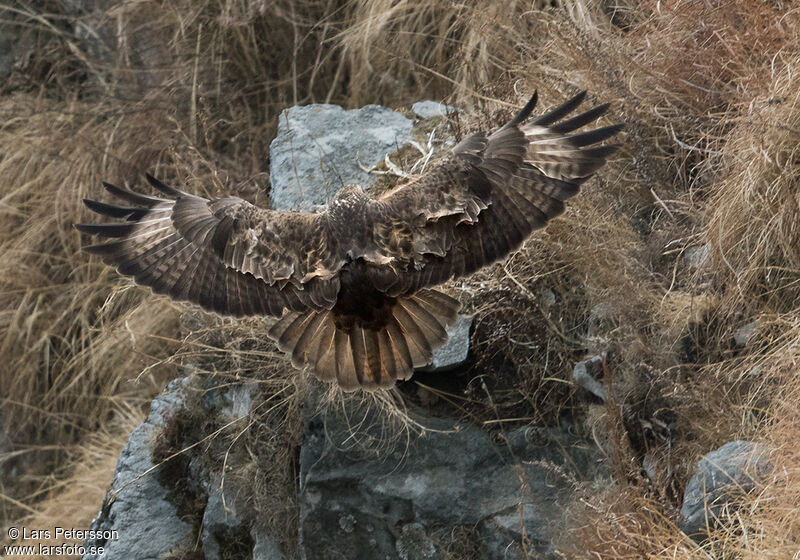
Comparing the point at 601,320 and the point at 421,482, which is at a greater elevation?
the point at 601,320

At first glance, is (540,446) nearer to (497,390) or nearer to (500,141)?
(497,390)

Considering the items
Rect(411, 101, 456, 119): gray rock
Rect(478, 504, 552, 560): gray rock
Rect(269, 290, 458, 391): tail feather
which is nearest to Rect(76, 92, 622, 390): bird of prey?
Rect(269, 290, 458, 391): tail feather

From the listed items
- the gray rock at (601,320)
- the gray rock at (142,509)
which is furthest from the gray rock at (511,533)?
the gray rock at (142,509)

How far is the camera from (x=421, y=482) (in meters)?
4.30

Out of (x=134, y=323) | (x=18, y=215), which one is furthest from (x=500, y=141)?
(x=18, y=215)

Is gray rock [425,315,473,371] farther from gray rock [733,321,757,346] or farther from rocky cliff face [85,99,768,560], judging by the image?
gray rock [733,321,757,346]

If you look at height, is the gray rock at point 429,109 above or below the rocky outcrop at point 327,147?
above

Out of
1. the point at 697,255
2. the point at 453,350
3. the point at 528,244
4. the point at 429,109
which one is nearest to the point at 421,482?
the point at 453,350

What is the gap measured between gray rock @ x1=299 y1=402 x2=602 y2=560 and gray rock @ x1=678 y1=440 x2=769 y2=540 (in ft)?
1.72

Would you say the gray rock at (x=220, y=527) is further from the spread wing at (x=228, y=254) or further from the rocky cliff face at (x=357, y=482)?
the spread wing at (x=228, y=254)

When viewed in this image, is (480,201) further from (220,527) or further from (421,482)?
(220,527)

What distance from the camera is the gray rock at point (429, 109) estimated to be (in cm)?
559

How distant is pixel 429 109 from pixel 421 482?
85.1 inches

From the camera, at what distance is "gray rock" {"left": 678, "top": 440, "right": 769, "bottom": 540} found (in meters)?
3.52
